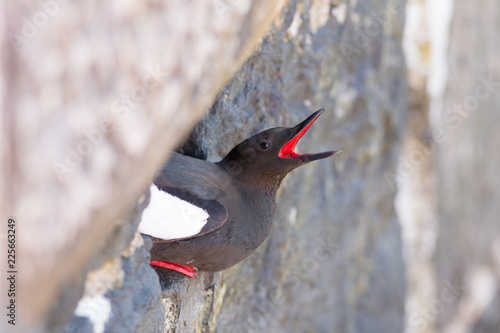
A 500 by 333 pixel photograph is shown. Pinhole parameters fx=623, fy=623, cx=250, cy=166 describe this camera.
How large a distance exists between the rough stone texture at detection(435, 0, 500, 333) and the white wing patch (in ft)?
12.3

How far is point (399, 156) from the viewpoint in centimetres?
525

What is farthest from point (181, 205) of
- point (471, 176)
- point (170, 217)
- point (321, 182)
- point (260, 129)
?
point (471, 176)

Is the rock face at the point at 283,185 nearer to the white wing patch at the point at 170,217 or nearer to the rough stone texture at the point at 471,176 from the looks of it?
the white wing patch at the point at 170,217

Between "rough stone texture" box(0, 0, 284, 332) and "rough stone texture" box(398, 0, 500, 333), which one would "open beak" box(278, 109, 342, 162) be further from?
"rough stone texture" box(398, 0, 500, 333)

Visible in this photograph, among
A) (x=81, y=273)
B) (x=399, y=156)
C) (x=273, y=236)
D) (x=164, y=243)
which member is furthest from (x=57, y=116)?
(x=399, y=156)

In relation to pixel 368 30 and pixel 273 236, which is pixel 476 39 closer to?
pixel 368 30

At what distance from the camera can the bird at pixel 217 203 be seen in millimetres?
2582

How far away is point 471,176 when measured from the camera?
685 cm

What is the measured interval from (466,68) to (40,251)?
573cm

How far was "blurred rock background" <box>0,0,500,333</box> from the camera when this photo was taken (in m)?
1.13

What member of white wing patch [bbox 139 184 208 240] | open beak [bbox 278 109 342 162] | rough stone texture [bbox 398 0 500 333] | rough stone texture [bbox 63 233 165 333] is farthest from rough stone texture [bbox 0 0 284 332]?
rough stone texture [bbox 398 0 500 333]

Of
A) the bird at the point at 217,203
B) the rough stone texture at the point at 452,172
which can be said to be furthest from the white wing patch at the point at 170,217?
the rough stone texture at the point at 452,172

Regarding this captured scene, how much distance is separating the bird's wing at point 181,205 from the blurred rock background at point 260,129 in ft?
0.84

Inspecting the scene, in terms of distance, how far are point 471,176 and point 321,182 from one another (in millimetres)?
3062
